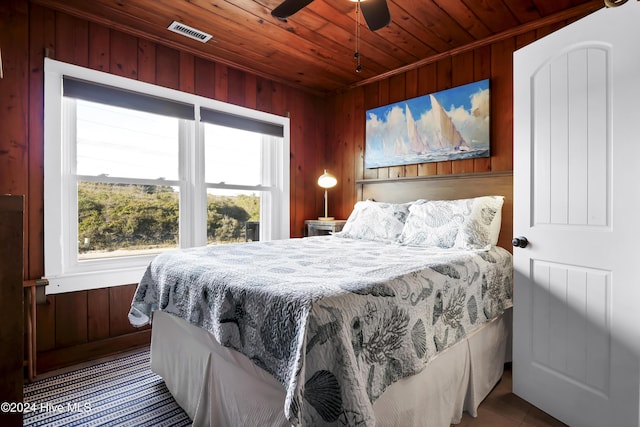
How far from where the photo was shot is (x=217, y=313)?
1320mm

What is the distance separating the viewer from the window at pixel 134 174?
2309 millimetres

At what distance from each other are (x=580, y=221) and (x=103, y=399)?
270 cm

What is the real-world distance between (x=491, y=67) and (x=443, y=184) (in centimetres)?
102

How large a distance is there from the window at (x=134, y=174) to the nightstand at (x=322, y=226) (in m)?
0.62

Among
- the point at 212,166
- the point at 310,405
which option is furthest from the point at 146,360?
the point at 310,405

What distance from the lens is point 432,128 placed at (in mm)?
2998

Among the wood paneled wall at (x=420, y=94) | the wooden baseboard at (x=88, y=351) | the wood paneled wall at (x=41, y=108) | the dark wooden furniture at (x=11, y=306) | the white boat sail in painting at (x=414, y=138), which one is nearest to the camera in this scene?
the dark wooden furniture at (x=11, y=306)

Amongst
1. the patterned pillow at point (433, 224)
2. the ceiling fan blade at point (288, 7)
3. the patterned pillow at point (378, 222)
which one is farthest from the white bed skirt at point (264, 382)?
the ceiling fan blade at point (288, 7)

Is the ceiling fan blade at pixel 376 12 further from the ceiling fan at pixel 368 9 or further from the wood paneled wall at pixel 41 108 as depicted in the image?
the wood paneled wall at pixel 41 108

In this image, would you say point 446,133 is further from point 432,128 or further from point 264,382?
point 264,382

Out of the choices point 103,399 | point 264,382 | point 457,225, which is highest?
point 457,225

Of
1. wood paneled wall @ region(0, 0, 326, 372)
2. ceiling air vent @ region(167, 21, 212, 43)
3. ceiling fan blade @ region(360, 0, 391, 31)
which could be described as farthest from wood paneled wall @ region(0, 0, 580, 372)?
ceiling fan blade @ region(360, 0, 391, 31)

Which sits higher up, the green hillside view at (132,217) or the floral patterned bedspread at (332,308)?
the green hillside view at (132,217)

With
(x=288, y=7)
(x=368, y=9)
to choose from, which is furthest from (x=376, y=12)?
(x=288, y=7)
